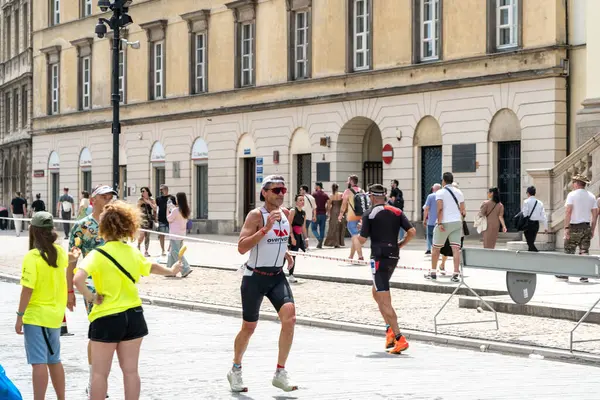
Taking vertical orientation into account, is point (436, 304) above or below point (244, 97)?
below

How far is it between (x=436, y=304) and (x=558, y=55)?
1571 cm

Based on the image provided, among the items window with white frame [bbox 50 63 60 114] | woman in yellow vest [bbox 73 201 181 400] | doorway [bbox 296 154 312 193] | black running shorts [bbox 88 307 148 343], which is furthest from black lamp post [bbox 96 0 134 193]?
window with white frame [bbox 50 63 60 114]

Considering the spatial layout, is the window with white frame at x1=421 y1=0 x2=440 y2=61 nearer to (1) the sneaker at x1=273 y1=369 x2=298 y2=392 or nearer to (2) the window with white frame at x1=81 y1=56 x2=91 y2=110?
(2) the window with white frame at x1=81 y1=56 x2=91 y2=110

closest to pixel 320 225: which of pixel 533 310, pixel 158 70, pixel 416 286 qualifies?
pixel 416 286

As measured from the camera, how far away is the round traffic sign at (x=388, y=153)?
37062mm

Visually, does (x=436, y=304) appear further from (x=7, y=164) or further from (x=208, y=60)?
(x=7, y=164)

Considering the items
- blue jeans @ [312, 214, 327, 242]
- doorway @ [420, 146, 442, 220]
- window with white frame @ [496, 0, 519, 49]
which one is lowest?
blue jeans @ [312, 214, 327, 242]

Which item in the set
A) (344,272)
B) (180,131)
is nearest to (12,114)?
(180,131)

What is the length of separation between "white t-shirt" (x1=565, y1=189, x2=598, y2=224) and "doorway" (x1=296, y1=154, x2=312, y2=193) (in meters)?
21.0

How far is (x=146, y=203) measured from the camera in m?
31.0

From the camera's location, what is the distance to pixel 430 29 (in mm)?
35938

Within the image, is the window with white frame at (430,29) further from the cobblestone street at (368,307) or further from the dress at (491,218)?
the cobblestone street at (368,307)

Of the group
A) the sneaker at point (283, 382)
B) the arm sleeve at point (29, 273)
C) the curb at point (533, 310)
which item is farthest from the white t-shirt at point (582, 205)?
the arm sleeve at point (29, 273)

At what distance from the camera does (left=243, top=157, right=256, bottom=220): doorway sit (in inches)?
1745
